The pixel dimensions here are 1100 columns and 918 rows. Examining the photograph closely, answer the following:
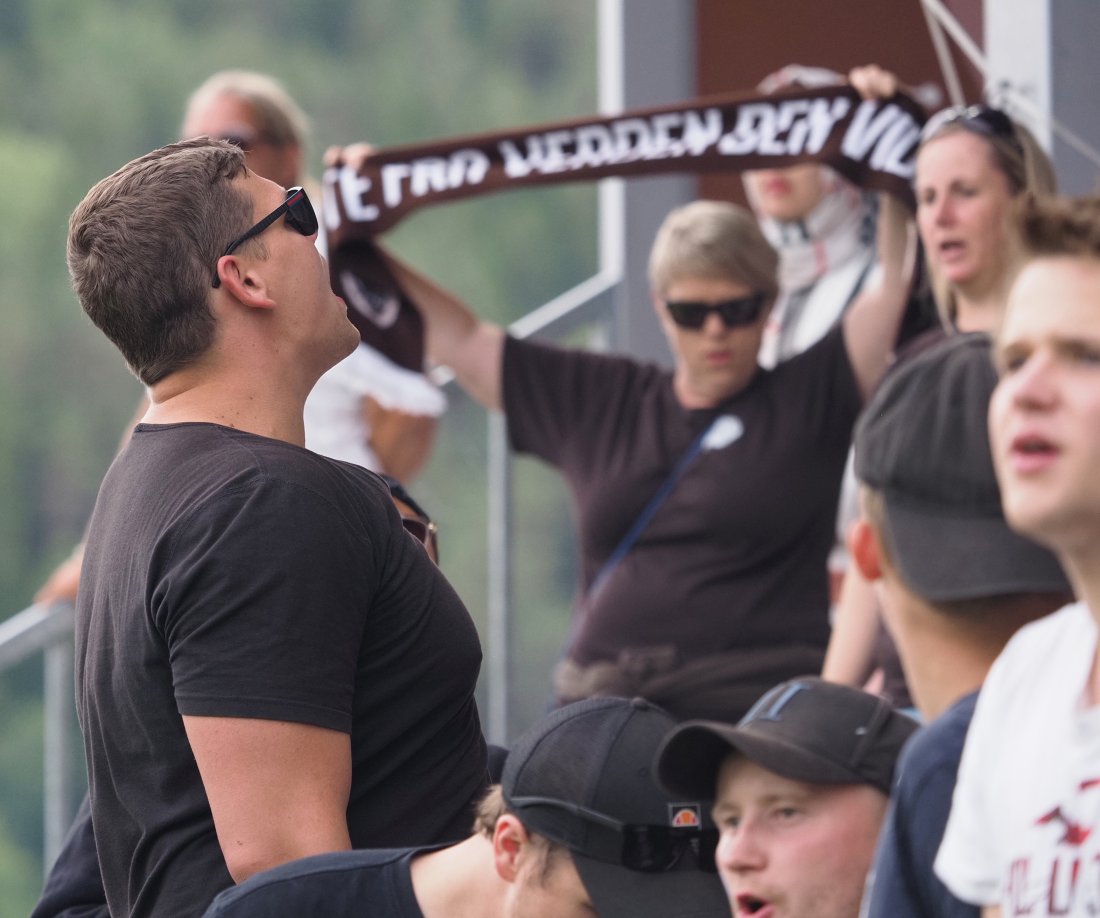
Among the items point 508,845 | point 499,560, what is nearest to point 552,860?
point 508,845

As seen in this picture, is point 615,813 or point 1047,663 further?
point 615,813

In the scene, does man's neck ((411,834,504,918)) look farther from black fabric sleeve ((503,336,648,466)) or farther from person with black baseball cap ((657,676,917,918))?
black fabric sleeve ((503,336,648,466))

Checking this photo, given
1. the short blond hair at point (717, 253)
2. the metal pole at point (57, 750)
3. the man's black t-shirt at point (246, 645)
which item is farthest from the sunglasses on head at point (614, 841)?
the metal pole at point (57, 750)

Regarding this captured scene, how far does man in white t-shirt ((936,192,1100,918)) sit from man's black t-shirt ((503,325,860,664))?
2.12 metres

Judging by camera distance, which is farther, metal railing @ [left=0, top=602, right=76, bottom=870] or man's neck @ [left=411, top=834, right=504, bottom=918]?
metal railing @ [left=0, top=602, right=76, bottom=870]

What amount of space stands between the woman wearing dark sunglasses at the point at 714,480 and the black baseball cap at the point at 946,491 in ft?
5.30

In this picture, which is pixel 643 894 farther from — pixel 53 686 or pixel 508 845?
pixel 53 686

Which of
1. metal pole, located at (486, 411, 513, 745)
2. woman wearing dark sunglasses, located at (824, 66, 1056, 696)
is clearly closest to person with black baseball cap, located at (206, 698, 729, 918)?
woman wearing dark sunglasses, located at (824, 66, 1056, 696)

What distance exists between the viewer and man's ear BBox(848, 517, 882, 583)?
7.74ft

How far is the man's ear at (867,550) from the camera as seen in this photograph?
7.74ft

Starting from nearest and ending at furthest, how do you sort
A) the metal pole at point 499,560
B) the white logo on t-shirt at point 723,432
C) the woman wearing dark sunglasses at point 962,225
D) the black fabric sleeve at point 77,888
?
the black fabric sleeve at point 77,888 → the woman wearing dark sunglasses at point 962,225 → the white logo on t-shirt at point 723,432 → the metal pole at point 499,560

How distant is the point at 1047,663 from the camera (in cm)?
192

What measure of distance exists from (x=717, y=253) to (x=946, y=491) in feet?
6.52

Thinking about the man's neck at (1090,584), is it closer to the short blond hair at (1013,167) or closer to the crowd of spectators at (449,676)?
the crowd of spectators at (449,676)
